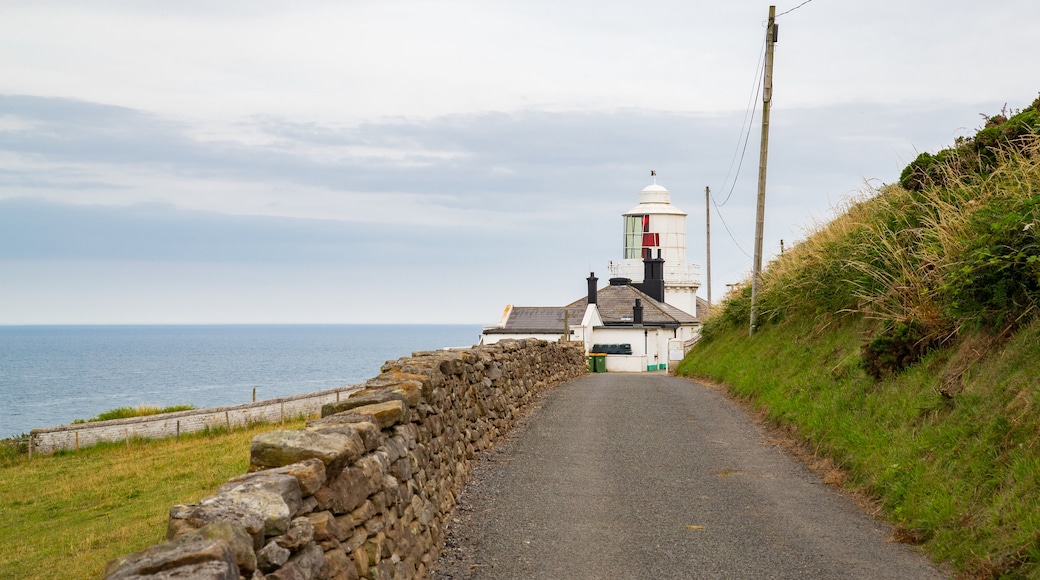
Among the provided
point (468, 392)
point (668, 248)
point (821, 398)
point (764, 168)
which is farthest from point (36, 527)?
point (668, 248)

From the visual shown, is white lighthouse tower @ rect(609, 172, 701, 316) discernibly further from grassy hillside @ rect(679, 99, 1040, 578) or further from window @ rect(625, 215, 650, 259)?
grassy hillside @ rect(679, 99, 1040, 578)

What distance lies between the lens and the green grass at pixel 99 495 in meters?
13.6

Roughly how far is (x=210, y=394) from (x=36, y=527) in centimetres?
7447

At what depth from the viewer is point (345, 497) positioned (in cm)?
591

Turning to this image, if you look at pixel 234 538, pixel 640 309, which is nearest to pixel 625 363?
pixel 640 309

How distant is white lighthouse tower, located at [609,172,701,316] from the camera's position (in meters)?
63.2

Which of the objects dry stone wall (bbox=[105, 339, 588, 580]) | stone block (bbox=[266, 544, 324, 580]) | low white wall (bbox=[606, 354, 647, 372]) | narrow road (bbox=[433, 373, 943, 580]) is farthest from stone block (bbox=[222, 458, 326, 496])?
low white wall (bbox=[606, 354, 647, 372])

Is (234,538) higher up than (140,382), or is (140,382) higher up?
(234,538)

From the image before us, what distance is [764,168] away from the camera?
26.0 metres

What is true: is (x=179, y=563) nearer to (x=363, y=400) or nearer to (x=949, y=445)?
(x=363, y=400)

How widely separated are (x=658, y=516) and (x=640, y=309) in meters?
45.8

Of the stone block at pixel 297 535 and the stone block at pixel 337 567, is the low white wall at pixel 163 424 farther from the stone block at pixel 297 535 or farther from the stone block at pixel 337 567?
the stone block at pixel 297 535

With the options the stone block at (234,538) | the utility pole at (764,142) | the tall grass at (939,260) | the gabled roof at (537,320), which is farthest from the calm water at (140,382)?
the stone block at (234,538)

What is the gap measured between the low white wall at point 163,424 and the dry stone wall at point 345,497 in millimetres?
18069
